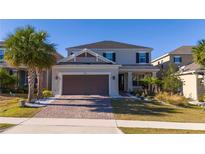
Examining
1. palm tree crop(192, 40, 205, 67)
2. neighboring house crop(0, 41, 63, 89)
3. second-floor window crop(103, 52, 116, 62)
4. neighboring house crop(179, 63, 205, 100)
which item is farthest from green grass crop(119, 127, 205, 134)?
second-floor window crop(103, 52, 116, 62)

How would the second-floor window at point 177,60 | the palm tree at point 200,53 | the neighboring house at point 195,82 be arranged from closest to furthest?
1. the palm tree at point 200,53
2. the neighboring house at point 195,82
3. the second-floor window at point 177,60

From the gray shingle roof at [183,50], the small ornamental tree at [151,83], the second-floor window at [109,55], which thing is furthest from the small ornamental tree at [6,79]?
the gray shingle roof at [183,50]

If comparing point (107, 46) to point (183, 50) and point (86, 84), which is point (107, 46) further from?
point (183, 50)

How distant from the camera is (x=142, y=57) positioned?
27609mm

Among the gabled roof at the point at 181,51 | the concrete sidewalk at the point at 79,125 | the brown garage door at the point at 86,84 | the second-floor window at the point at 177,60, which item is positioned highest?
the gabled roof at the point at 181,51

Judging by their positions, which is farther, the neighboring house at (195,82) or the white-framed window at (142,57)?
the white-framed window at (142,57)

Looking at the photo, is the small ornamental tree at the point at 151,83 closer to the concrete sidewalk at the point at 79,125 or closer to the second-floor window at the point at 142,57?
the second-floor window at the point at 142,57

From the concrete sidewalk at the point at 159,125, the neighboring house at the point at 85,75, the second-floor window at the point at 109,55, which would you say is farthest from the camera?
the second-floor window at the point at 109,55

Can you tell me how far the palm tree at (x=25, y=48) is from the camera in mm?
15547

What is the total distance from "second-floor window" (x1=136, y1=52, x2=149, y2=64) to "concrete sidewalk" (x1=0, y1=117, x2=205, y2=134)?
17.1m

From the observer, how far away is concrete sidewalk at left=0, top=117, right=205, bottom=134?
9039 mm

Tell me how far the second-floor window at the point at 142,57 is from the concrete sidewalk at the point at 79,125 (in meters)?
17.1
